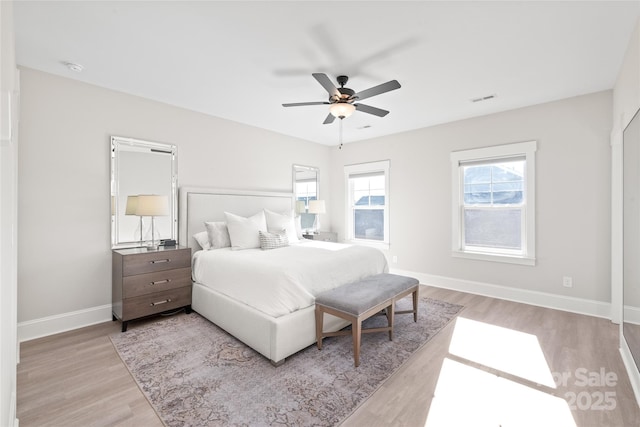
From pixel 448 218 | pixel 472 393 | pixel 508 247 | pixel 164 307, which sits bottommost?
pixel 472 393

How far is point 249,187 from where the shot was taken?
469 centimetres

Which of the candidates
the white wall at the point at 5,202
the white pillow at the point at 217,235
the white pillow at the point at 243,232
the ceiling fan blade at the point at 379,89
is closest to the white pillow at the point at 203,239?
the white pillow at the point at 217,235

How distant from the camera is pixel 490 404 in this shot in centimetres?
191

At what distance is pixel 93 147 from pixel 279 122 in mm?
2405

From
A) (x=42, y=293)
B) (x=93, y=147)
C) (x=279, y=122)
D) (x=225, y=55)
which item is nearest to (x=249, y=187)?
(x=279, y=122)

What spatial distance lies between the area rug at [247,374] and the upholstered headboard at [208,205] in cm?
125

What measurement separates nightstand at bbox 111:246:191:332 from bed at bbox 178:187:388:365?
180mm

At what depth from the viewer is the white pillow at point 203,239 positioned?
12.4 ft

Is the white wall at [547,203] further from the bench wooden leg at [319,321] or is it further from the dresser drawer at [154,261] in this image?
the dresser drawer at [154,261]

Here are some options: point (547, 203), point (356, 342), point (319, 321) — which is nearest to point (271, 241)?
point (319, 321)

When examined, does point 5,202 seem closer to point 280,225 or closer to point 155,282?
point 155,282

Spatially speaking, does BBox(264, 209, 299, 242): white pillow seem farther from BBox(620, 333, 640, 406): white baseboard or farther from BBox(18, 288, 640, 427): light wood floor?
BBox(620, 333, 640, 406): white baseboard

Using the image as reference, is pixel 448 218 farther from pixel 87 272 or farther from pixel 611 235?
pixel 87 272

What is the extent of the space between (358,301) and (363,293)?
19 centimetres
